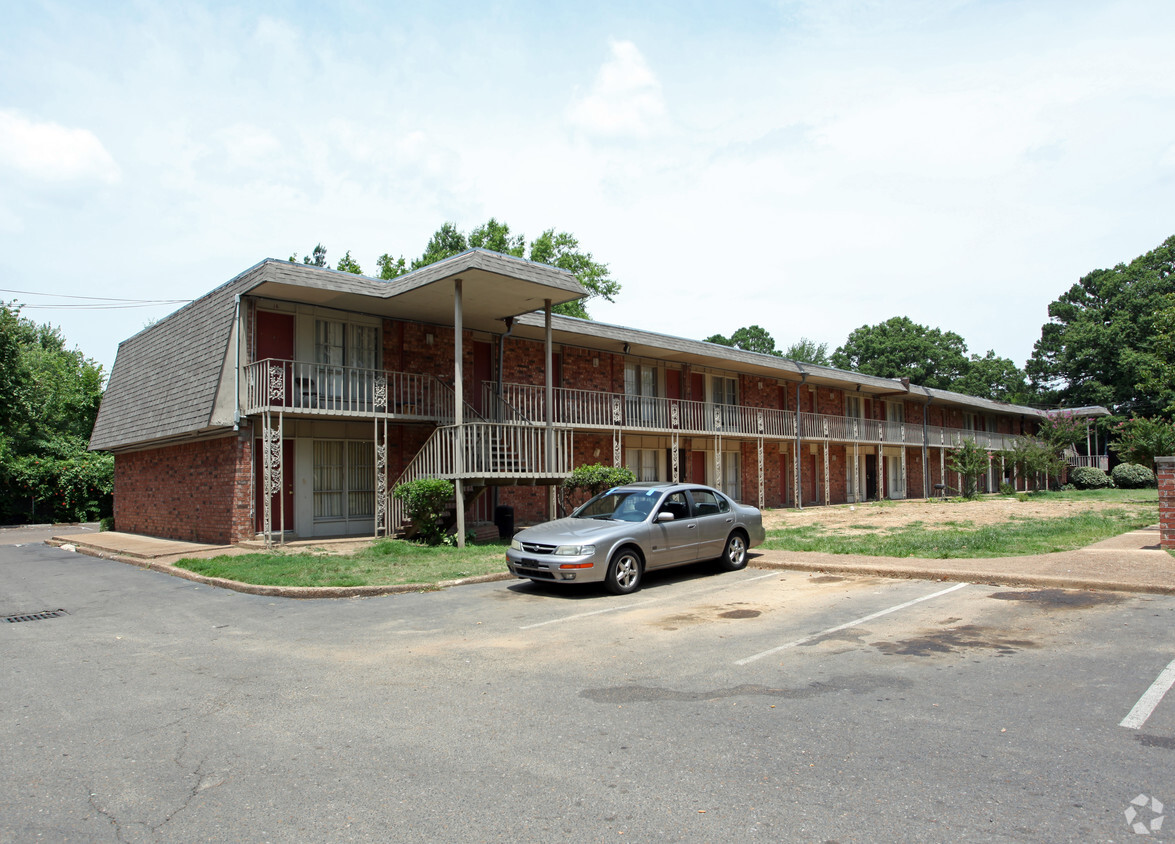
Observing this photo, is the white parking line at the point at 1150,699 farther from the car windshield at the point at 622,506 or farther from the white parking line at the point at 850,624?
the car windshield at the point at 622,506

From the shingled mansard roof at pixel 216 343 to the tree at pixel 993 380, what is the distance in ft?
156

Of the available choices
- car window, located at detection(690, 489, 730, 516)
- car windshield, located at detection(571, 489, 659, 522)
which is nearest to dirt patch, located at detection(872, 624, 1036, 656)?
car windshield, located at detection(571, 489, 659, 522)

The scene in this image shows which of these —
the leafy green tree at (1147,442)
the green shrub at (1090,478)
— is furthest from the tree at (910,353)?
the leafy green tree at (1147,442)

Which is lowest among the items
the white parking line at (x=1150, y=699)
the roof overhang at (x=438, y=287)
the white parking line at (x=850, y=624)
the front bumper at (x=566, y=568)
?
the white parking line at (x=850, y=624)

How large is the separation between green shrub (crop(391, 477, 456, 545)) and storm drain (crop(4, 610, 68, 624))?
6118 mm

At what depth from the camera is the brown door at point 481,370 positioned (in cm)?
1995

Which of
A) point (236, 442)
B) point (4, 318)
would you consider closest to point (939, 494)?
point (236, 442)

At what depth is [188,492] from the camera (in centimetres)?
1827

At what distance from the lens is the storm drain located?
8805mm

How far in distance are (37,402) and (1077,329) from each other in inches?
2550

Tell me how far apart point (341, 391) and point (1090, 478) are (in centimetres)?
4419

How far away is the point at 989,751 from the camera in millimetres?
4164

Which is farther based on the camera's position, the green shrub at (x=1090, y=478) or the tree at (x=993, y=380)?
the tree at (x=993, y=380)

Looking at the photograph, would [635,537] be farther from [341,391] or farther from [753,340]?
[753,340]
